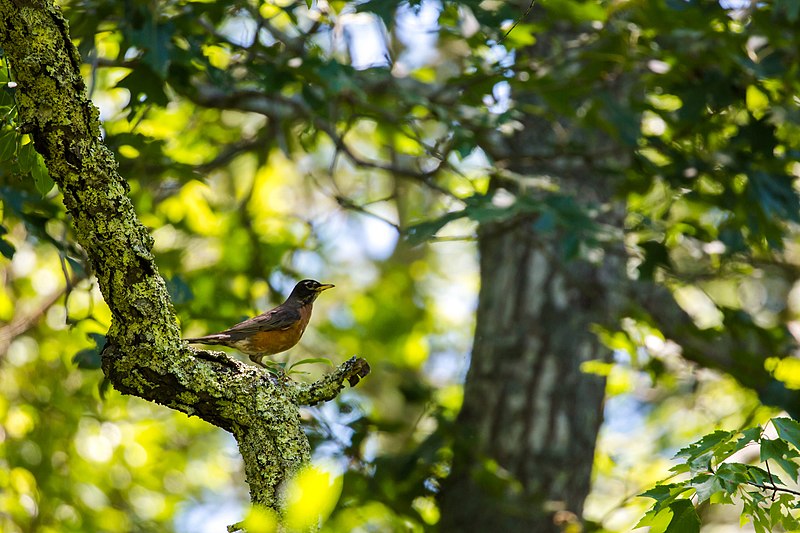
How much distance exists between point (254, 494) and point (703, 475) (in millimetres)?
1137

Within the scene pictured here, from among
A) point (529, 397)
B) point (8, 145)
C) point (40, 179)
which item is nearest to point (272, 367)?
point (40, 179)

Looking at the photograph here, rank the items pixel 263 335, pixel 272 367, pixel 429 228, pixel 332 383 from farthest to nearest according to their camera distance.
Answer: pixel 429 228, pixel 263 335, pixel 272 367, pixel 332 383

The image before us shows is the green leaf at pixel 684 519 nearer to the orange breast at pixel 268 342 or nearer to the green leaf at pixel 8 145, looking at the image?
the orange breast at pixel 268 342

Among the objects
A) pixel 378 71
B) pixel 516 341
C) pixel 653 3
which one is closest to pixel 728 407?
pixel 516 341

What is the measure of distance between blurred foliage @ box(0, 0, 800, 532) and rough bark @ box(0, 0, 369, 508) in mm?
401

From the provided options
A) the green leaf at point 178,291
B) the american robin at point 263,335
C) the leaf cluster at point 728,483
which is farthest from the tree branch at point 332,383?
the green leaf at point 178,291

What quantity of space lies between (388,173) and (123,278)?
12.7 ft

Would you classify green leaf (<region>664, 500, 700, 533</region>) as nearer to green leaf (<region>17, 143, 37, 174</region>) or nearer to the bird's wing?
the bird's wing

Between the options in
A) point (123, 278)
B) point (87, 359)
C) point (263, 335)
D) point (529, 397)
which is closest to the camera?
point (123, 278)

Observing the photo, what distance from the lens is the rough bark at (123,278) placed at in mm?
2076

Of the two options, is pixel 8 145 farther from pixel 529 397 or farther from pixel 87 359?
pixel 529 397

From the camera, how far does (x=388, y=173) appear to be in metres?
5.89

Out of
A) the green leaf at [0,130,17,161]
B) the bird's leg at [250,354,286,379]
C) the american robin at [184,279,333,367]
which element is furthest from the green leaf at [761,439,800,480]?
the green leaf at [0,130,17,161]

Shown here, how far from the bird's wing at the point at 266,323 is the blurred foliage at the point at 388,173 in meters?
0.47
